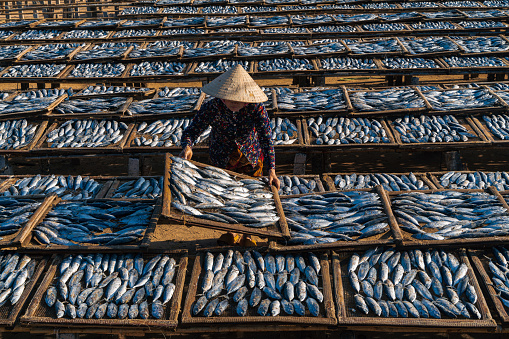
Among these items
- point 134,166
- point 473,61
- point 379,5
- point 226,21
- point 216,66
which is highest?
point 379,5

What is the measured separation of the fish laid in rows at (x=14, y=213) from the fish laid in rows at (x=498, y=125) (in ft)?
19.1

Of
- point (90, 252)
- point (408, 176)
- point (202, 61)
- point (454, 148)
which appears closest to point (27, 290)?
point (90, 252)

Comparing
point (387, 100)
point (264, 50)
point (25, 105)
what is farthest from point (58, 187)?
point (264, 50)

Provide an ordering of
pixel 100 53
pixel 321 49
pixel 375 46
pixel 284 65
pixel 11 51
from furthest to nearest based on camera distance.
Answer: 1. pixel 11 51
2. pixel 100 53
3. pixel 375 46
4. pixel 321 49
5. pixel 284 65

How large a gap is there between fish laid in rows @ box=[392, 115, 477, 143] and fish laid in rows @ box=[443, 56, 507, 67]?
302 centimetres

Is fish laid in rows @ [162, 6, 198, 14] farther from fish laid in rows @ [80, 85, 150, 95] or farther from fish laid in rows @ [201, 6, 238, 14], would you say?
fish laid in rows @ [80, 85, 150, 95]

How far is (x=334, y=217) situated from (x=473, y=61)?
23.5ft

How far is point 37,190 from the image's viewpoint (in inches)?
220

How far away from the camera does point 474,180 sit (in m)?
5.79

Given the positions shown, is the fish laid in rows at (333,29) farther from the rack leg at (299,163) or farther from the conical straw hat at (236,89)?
the conical straw hat at (236,89)

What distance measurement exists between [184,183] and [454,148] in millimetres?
4169

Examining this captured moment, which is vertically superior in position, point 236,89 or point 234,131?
point 236,89

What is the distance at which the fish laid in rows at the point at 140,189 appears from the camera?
5316 mm

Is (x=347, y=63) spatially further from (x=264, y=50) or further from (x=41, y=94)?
(x=41, y=94)
